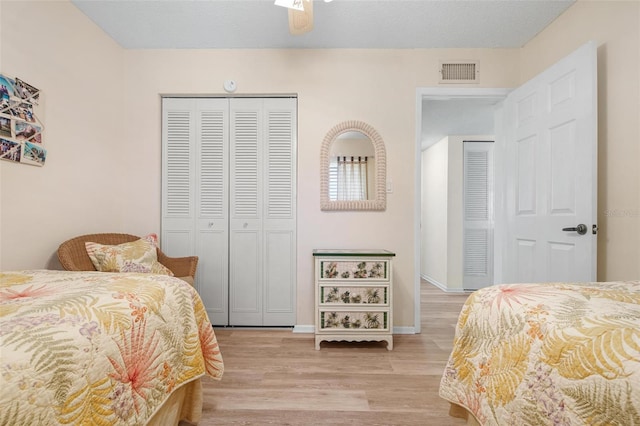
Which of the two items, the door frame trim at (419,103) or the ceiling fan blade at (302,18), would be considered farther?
the door frame trim at (419,103)

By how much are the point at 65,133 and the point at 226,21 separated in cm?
152

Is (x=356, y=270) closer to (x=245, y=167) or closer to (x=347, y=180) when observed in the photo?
(x=347, y=180)

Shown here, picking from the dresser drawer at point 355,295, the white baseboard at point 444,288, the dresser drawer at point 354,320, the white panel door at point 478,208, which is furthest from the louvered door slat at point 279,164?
the white panel door at point 478,208

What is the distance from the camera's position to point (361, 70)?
9.34 ft

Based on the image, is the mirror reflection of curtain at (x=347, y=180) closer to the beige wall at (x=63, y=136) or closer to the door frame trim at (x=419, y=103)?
the door frame trim at (x=419, y=103)

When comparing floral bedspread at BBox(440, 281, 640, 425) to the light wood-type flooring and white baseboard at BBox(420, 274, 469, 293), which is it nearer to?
the light wood-type flooring

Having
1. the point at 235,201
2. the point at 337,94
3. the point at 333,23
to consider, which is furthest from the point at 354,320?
the point at 333,23

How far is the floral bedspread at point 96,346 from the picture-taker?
27.6 inches

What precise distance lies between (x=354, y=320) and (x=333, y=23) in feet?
8.08

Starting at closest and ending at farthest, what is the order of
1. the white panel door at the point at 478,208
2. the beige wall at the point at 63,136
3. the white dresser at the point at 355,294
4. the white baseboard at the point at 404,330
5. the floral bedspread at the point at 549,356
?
the floral bedspread at the point at 549,356 < the beige wall at the point at 63,136 < the white dresser at the point at 355,294 < the white baseboard at the point at 404,330 < the white panel door at the point at 478,208

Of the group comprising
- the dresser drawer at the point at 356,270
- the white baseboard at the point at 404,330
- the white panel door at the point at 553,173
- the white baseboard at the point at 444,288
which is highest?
the white panel door at the point at 553,173

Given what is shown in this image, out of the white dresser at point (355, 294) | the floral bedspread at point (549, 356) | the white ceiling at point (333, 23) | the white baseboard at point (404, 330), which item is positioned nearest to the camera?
the floral bedspread at point (549, 356)

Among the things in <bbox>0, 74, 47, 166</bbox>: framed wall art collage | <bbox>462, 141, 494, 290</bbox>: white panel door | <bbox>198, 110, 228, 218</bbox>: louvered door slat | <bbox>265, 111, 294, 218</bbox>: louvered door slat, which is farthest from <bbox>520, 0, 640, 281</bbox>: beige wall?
<bbox>0, 74, 47, 166</bbox>: framed wall art collage

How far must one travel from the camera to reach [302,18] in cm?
168
